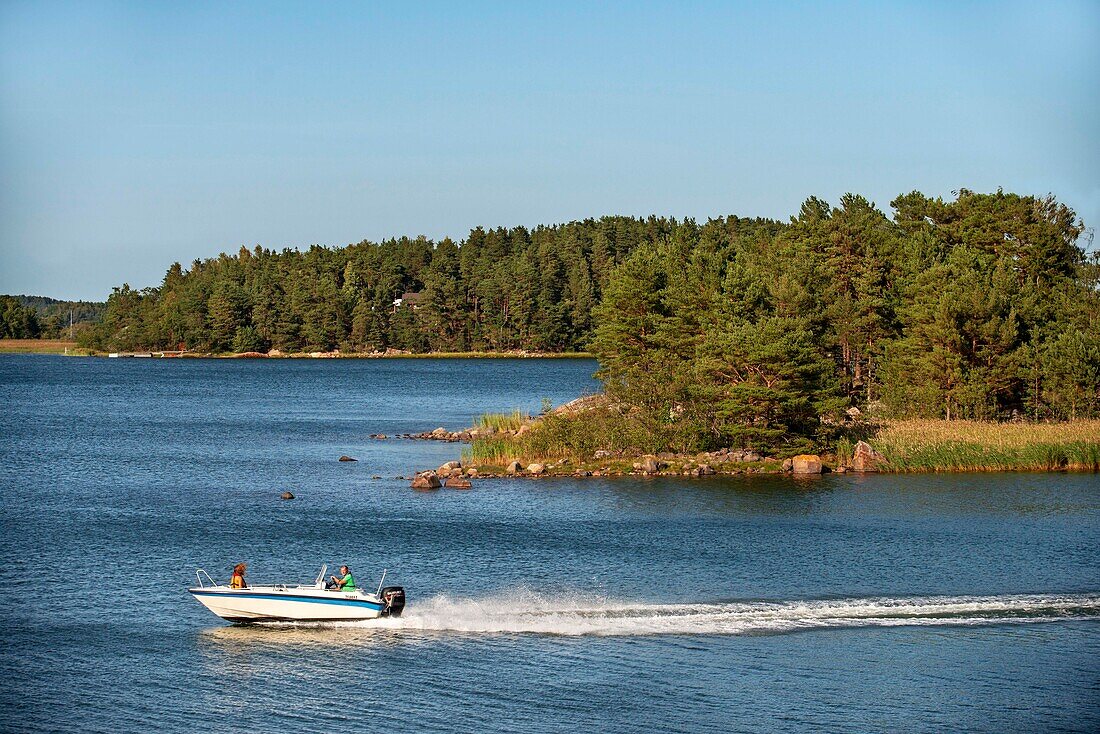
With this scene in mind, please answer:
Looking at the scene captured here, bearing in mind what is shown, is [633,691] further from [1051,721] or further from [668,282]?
[668,282]

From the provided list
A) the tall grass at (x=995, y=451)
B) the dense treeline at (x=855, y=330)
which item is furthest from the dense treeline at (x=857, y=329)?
the tall grass at (x=995, y=451)

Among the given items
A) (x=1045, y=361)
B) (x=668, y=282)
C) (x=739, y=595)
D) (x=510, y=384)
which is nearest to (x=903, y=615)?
(x=739, y=595)

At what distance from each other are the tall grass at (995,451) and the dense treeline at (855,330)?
4.23 metres

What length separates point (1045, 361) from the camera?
70.5 meters

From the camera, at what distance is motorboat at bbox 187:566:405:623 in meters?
34.6

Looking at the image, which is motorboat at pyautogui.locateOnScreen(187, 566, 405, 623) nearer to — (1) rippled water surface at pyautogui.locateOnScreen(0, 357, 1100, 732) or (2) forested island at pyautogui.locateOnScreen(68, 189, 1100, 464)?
(1) rippled water surface at pyautogui.locateOnScreen(0, 357, 1100, 732)

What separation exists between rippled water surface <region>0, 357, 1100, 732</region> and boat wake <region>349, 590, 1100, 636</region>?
0.39 feet

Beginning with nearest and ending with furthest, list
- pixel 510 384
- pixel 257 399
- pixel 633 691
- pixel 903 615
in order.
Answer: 1. pixel 633 691
2. pixel 903 615
3. pixel 257 399
4. pixel 510 384

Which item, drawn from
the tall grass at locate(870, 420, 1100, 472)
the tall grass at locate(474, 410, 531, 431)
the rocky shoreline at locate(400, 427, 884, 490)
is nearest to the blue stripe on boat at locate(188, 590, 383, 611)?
the rocky shoreline at locate(400, 427, 884, 490)

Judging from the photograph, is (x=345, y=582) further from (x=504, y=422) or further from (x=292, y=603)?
(x=504, y=422)

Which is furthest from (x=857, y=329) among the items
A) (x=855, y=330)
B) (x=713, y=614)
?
(x=713, y=614)

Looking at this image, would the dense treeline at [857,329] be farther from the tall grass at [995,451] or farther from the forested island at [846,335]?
the tall grass at [995,451]

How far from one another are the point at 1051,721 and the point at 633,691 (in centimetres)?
978

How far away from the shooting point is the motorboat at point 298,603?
114 ft
